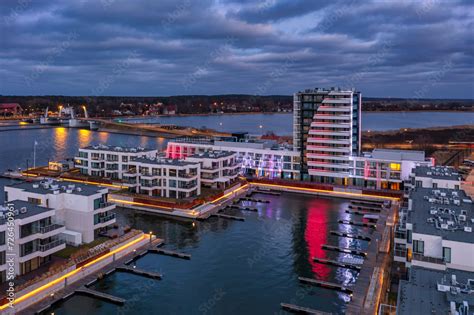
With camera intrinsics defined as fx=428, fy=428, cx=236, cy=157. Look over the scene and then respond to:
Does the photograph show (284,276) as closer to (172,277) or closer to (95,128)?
(172,277)

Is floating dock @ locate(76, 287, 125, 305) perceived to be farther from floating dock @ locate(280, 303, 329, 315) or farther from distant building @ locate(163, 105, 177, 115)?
distant building @ locate(163, 105, 177, 115)

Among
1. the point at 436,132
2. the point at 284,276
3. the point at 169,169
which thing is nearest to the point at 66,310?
the point at 284,276

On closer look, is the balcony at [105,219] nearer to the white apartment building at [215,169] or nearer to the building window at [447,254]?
the white apartment building at [215,169]

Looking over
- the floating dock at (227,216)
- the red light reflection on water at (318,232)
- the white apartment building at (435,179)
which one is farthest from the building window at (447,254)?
the floating dock at (227,216)

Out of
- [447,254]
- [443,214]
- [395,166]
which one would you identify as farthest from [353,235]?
[395,166]

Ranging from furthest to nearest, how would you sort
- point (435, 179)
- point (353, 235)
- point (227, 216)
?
point (227, 216) → point (435, 179) → point (353, 235)

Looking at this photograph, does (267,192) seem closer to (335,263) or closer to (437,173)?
(437,173)
